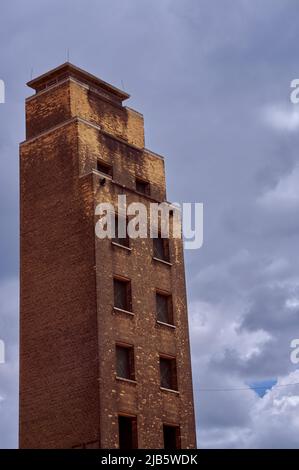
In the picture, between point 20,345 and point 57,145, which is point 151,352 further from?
point 57,145

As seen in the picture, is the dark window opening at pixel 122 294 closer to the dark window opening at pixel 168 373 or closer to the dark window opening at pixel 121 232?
the dark window opening at pixel 121 232

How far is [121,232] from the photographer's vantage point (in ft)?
159

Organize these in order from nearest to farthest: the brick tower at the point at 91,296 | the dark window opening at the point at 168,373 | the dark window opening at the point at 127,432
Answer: the brick tower at the point at 91,296, the dark window opening at the point at 127,432, the dark window opening at the point at 168,373

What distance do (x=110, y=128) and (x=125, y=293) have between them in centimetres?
1030

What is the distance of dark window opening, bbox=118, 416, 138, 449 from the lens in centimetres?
4484

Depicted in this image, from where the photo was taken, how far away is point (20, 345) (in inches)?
1892

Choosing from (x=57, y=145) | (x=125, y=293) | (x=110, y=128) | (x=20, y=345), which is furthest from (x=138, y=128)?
(x=20, y=345)

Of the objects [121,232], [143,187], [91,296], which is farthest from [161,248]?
[91,296]

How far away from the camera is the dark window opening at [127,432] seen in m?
44.8

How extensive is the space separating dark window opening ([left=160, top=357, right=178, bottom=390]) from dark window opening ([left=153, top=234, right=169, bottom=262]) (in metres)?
5.81

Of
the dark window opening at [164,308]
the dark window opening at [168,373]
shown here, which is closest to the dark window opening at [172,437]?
the dark window opening at [168,373]

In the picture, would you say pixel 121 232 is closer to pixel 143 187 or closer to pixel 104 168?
pixel 104 168

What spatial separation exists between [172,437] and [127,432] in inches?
134

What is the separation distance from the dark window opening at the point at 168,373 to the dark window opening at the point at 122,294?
3.62 m
